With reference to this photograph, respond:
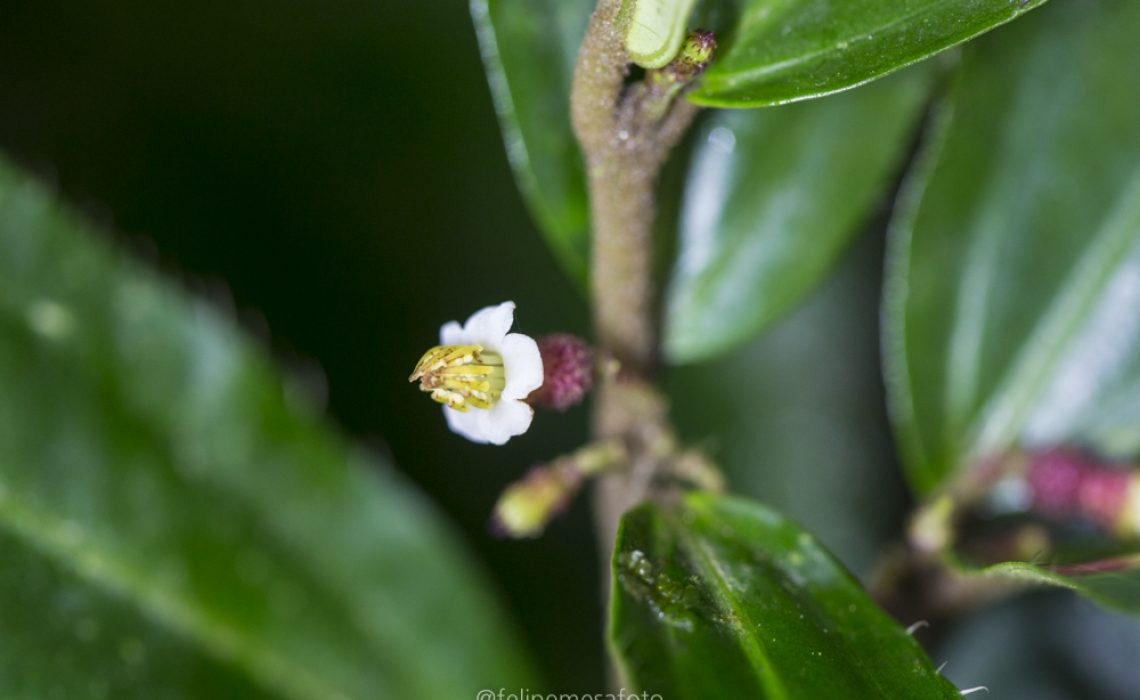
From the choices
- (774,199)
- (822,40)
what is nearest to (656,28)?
(822,40)

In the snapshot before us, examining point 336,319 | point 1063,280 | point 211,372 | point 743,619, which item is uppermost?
point 336,319

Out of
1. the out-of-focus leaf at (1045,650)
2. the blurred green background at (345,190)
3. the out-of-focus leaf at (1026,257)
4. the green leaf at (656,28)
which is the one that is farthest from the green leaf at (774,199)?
the blurred green background at (345,190)

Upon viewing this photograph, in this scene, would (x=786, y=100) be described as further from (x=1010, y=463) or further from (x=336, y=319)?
(x=336, y=319)

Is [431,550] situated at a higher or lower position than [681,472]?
higher

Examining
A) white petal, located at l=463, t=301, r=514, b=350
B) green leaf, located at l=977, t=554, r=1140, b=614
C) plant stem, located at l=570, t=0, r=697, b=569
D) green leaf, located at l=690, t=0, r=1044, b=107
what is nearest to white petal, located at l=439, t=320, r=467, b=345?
white petal, located at l=463, t=301, r=514, b=350

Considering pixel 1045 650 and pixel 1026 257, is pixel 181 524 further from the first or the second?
pixel 1045 650

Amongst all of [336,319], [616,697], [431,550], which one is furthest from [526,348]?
[336,319]

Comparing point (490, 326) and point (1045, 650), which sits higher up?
point (490, 326)
